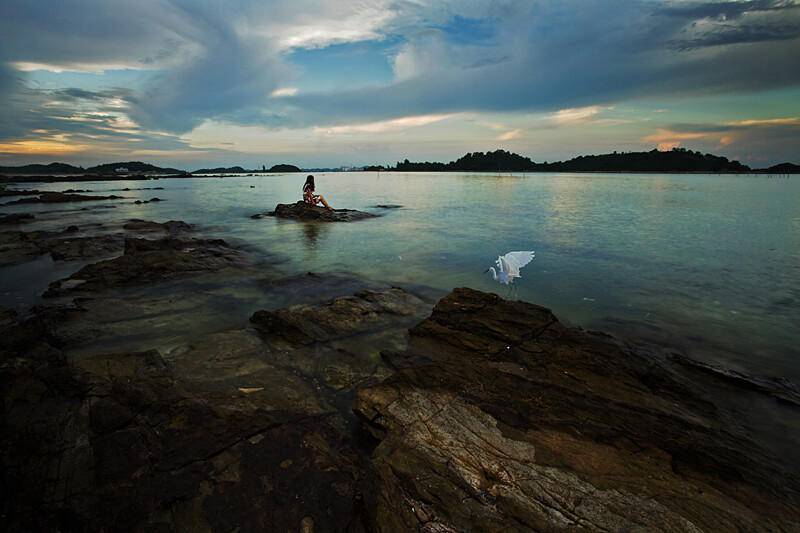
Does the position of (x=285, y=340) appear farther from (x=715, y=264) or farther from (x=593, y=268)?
(x=715, y=264)

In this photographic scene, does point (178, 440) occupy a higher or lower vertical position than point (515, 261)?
lower

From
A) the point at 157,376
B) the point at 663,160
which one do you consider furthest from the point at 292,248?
the point at 663,160

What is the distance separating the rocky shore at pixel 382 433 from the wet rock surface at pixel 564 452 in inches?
0.9

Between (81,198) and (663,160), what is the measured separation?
24518 centimetres

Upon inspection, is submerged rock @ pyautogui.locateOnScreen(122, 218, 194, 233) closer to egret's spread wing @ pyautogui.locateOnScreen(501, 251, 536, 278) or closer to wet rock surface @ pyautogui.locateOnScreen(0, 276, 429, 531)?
wet rock surface @ pyautogui.locateOnScreen(0, 276, 429, 531)

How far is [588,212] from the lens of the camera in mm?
35875

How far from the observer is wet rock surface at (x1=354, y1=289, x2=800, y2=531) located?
3477 mm

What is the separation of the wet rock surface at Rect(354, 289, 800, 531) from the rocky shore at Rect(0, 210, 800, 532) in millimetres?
22

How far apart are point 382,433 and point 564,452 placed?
2.26 m

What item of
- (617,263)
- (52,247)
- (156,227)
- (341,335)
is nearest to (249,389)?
(341,335)

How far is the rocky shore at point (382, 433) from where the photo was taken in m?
3.44

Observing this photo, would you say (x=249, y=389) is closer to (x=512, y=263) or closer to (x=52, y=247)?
(x=512, y=263)

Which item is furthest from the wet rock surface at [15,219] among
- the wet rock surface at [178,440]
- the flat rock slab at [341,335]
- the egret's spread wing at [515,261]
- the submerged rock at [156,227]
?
the egret's spread wing at [515,261]

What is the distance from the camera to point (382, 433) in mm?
4754
